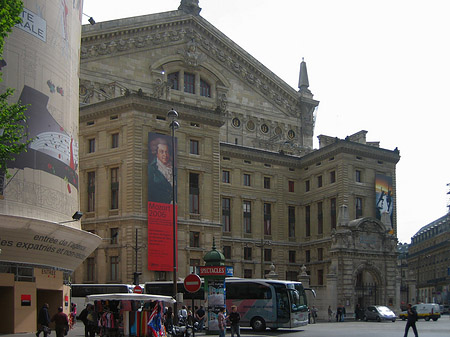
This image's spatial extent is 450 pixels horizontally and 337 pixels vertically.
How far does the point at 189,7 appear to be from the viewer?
7669cm

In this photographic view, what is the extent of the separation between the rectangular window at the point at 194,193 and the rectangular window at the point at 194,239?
1.87 metres

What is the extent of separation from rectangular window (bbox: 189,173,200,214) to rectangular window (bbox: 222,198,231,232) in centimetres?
894

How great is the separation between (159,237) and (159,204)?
2.70m

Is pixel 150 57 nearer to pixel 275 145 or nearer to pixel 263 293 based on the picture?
pixel 275 145

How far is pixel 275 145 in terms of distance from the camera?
81.4 metres

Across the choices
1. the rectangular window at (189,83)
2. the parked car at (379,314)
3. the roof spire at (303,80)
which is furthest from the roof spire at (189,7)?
the parked car at (379,314)

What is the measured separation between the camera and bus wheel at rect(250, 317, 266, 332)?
42.5m

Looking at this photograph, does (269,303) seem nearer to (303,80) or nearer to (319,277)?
→ (319,277)

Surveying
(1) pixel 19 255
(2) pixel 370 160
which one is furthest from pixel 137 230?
(2) pixel 370 160

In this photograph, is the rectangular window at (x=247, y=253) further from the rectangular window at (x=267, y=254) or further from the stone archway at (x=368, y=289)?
the stone archway at (x=368, y=289)

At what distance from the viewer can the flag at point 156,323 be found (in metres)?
29.2

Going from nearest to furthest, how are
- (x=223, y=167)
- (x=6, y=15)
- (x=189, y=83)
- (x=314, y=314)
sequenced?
(x=6, y=15)
(x=314, y=314)
(x=223, y=167)
(x=189, y=83)

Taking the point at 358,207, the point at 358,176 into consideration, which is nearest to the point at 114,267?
the point at 358,207

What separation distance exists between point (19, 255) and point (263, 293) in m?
14.6
